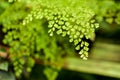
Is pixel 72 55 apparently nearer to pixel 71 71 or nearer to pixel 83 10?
pixel 71 71

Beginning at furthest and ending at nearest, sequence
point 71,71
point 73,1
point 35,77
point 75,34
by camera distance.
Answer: point 71,71, point 35,77, point 73,1, point 75,34

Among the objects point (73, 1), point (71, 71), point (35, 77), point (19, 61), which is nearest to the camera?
point (73, 1)

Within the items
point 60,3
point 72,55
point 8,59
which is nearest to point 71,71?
point 72,55

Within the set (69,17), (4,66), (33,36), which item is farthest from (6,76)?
(69,17)

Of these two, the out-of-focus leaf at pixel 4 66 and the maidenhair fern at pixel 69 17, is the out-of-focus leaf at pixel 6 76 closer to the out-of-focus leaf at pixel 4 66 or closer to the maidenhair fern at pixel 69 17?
the out-of-focus leaf at pixel 4 66

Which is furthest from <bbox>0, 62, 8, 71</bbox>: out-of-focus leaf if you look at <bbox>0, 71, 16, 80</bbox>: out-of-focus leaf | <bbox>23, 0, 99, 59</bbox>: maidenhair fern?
<bbox>23, 0, 99, 59</bbox>: maidenhair fern

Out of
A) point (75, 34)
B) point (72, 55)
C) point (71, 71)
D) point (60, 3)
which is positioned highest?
point (60, 3)

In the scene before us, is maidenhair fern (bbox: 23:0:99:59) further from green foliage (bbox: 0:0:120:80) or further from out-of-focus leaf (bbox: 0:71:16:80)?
out-of-focus leaf (bbox: 0:71:16:80)

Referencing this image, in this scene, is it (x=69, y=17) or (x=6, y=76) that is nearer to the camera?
(x=69, y=17)

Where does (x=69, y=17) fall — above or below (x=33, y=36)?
above

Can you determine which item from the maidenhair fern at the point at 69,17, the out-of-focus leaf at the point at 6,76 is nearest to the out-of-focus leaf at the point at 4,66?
the out-of-focus leaf at the point at 6,76

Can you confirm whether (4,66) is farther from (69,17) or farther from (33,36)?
(69,17)
